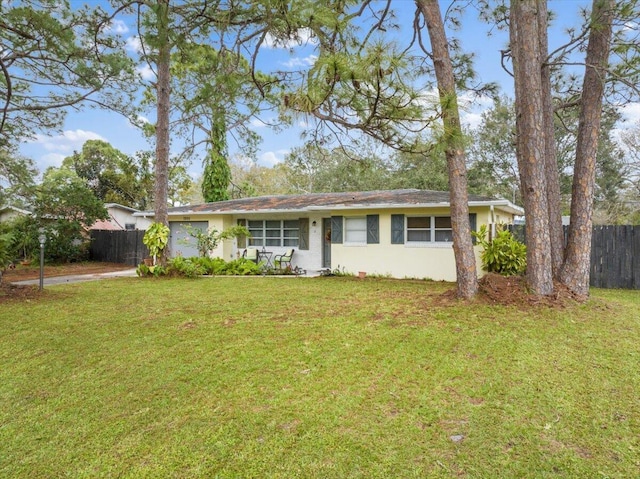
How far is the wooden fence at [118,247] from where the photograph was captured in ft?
51.3

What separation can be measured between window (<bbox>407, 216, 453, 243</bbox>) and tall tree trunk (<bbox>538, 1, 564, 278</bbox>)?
11.9 ft

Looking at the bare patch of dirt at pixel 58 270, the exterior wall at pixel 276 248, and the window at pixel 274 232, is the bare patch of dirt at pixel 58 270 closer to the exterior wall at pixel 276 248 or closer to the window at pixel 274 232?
the exterior wall at pixel 276 248

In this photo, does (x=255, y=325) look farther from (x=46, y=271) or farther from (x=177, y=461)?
(x=46, y=271)

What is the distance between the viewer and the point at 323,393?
3.11 meters

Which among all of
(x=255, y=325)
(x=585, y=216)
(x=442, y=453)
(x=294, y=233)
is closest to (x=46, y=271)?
(x=294, y=233)

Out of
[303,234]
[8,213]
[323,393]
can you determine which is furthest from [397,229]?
[8,213]

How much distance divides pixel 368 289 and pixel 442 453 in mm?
6336

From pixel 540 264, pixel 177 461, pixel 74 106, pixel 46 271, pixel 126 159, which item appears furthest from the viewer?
pixel 126 159

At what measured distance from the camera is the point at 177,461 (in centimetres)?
223

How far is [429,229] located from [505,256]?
2548 mm

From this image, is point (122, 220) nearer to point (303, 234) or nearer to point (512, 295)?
point (303, 234)

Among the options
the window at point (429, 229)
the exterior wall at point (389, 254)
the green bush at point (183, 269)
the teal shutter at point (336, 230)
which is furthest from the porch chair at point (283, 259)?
the window at point (429, 229)

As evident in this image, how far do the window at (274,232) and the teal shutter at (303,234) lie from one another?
0.14m

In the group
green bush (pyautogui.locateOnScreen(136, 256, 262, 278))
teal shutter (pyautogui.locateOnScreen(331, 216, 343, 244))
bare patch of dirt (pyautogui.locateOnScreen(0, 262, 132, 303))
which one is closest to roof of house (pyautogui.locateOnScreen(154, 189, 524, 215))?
teal shutter (pyautogui.locateOnScreen(331, 216, 343, 244))
